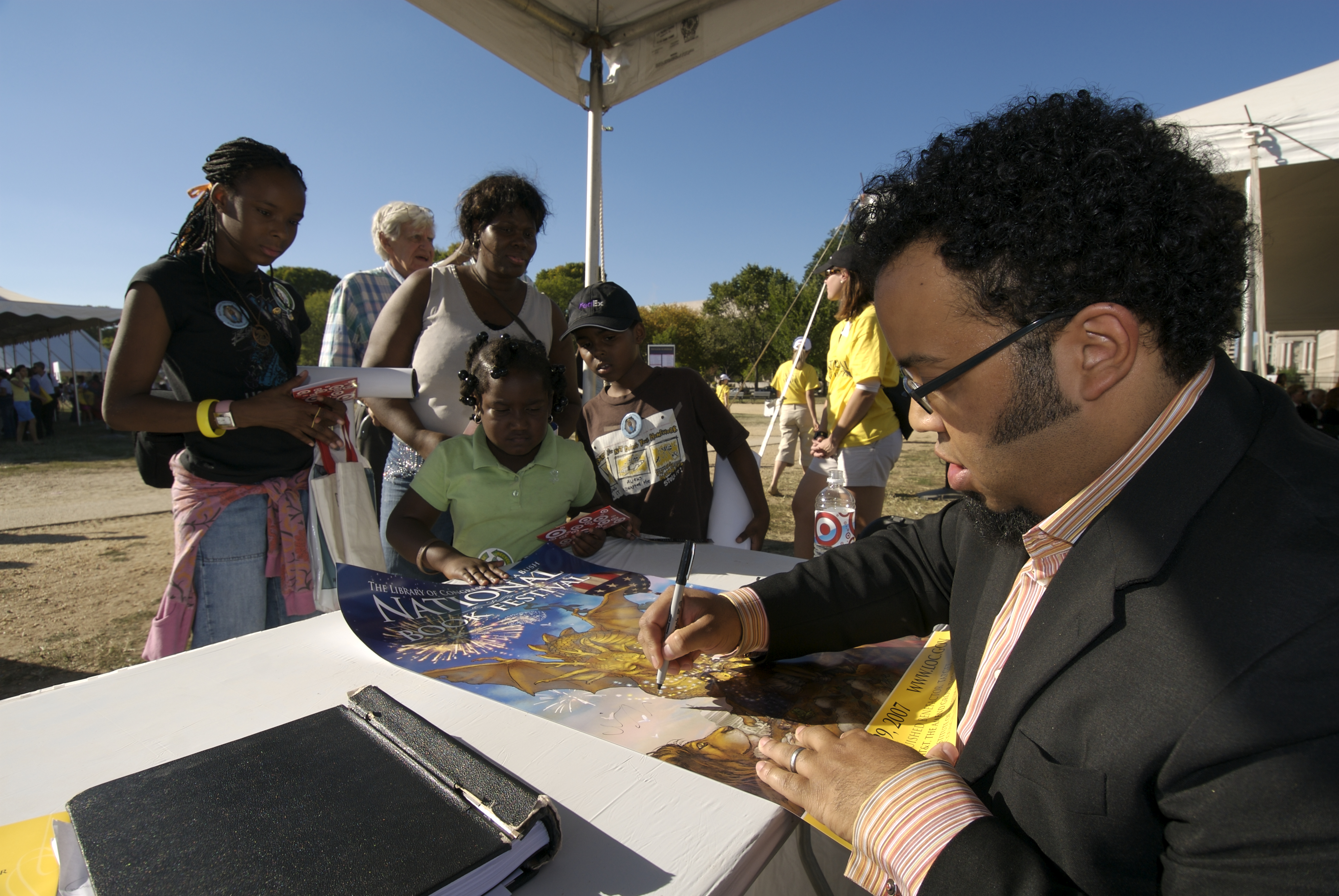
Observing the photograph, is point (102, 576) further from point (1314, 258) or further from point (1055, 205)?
point (1314, 258)

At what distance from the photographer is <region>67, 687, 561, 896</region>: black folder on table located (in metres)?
0.58

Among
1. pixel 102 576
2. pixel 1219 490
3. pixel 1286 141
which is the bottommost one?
pixel 102 576

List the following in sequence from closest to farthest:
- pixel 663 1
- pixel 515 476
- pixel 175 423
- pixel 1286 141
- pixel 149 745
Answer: pixel 149 745, pixel 175 423, pixel 515 476, pixel 663 1, pixel 1286 141

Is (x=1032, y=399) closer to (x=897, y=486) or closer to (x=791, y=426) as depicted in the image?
(x=791, y=426)

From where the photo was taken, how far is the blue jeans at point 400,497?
6.84 feet

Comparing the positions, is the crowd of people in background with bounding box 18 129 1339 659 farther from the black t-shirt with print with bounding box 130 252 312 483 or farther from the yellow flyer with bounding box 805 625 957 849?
the yellow flyer with bounding box 805 625 957 849

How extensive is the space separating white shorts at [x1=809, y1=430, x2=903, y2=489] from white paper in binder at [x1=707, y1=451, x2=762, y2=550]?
4.68ft

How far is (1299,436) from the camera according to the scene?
74 centimetres

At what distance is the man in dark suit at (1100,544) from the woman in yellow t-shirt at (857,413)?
2.64 m

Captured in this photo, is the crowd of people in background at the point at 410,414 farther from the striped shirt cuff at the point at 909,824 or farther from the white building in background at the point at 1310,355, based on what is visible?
the white building in background at the point at 1310,355

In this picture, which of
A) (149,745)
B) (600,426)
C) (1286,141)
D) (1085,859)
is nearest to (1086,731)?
(1085,859)

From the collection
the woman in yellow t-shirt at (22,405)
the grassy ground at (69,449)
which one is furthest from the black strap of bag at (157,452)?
the woman in yellow t-shirt at (22,405)

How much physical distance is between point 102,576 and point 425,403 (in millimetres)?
4018

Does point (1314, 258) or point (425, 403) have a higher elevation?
point (1314, 258)
